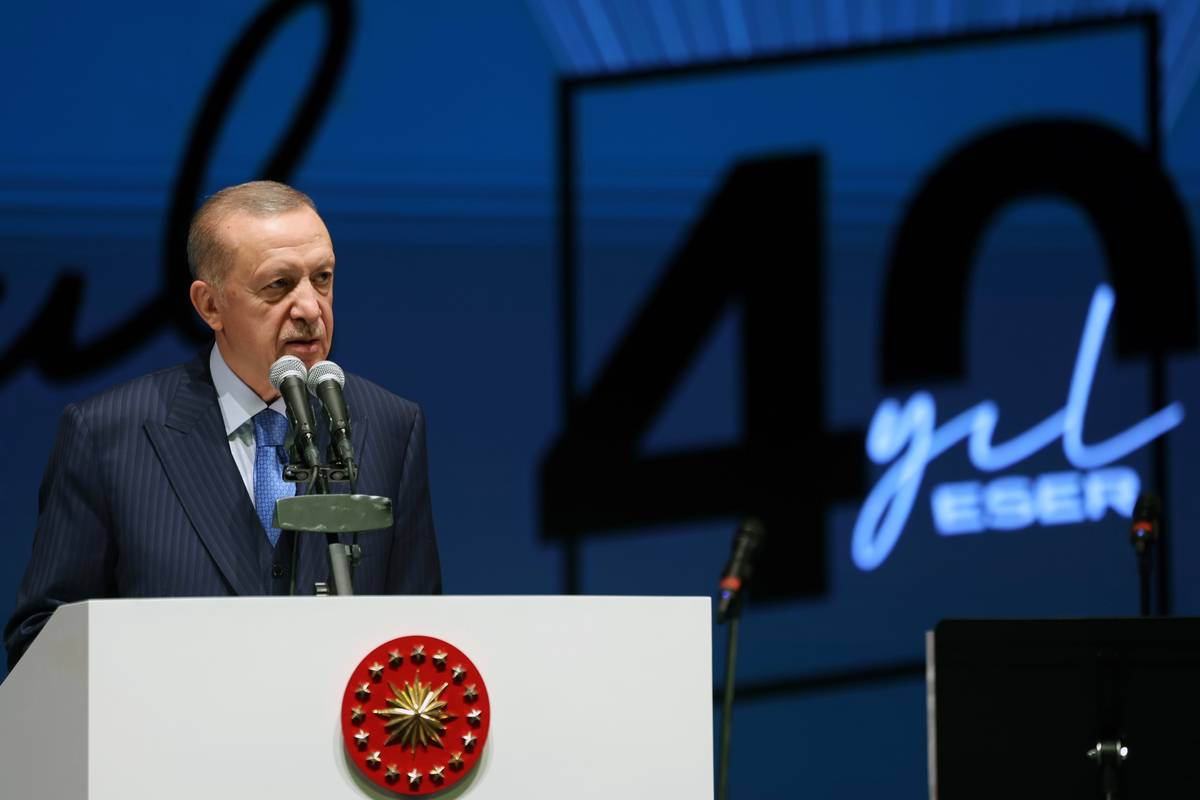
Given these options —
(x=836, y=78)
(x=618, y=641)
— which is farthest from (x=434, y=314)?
(x=618, y=641)

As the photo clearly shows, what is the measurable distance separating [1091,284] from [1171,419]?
1.51ft

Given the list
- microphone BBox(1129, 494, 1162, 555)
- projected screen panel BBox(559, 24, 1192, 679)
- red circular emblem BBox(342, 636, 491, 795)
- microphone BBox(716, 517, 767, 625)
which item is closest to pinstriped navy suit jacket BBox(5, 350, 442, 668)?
red circular emblem BBox(342, 636, 491, 795)

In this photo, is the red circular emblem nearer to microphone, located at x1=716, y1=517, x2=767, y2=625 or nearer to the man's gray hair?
the man's gray hair

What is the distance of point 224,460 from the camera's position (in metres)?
2.23

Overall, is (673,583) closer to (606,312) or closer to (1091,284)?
(606,312)

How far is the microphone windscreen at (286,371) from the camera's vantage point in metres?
1.97

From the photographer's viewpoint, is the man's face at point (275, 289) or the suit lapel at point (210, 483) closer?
the suit lapel at point (210, 483)

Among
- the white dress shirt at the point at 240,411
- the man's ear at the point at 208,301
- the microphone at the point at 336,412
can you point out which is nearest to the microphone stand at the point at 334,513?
the microphone at the point at 336,412

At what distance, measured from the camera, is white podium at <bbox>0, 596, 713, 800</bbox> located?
5.35 feet

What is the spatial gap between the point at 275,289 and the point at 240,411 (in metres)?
0.18

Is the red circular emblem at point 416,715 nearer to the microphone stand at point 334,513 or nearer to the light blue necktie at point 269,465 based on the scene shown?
the microphone stand at point 334,513

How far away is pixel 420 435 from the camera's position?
8.00 ft

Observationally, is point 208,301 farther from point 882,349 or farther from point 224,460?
point 882,349

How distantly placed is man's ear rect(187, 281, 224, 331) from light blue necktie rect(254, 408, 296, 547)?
0.54 feet
